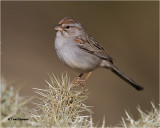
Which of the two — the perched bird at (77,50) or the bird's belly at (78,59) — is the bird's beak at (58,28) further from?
the bird's belly at (78,59)

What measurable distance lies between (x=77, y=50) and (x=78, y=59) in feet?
0.48

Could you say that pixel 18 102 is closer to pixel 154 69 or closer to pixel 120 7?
pixel 154 69

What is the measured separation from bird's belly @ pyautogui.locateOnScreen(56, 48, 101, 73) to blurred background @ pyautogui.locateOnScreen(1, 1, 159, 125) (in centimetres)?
404

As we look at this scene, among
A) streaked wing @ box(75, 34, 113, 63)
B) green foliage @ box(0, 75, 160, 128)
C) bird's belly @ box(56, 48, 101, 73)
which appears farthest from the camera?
streaked wing @ box(75, 34, 113, 63)

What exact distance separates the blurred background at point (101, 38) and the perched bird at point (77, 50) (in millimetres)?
3921

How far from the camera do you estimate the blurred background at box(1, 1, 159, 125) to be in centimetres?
1000

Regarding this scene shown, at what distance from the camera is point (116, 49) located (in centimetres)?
1095

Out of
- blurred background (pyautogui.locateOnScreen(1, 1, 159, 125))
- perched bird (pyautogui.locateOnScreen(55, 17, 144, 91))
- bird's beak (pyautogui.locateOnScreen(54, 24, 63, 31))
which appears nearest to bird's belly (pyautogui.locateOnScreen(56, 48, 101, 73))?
perched bird (pyautogui.locateOnScreen(55, 17, 144, 91))

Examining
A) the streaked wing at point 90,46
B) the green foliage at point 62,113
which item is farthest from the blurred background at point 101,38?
the green foliage at point 62,113

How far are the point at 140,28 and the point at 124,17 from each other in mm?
594

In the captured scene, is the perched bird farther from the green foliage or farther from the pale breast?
the green foliage

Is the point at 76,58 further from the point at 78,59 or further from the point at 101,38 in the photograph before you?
the point at 101,38

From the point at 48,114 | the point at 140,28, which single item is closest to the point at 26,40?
the point at 140,28

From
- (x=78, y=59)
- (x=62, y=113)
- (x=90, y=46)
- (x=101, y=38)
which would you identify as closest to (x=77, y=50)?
(x=78, y=59)
